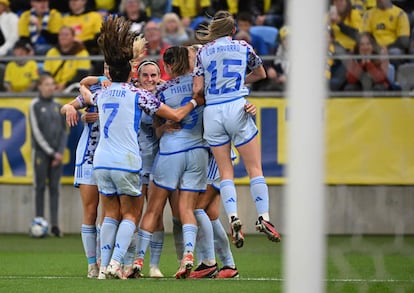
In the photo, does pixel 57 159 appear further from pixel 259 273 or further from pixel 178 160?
pixel 178 160

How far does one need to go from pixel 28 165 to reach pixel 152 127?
6.27 metres

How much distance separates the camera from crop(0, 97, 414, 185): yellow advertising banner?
12.2m

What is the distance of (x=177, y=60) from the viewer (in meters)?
8.65

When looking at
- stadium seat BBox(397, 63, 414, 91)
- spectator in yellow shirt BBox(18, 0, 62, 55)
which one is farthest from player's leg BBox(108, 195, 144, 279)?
spectator in yellow shirt BBox(18, 0, 62, 55)

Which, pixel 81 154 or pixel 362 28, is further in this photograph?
pixel 362 28

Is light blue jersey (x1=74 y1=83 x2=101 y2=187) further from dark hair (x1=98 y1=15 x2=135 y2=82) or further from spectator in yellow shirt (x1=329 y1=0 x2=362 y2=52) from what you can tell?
spectator in yellow shirt (x1=329 y1=0 x2=362 y2=52)

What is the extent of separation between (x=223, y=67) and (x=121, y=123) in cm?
106

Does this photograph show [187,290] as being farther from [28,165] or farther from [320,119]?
[28,165]

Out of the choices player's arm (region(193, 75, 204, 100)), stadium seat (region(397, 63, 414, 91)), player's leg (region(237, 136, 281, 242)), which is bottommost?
player's leg (region(237, 136, 281, 242))

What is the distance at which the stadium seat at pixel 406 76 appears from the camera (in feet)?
37.1

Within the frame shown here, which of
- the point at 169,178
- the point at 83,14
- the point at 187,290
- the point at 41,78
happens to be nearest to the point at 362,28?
the point at 169,178

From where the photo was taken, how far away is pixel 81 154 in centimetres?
859

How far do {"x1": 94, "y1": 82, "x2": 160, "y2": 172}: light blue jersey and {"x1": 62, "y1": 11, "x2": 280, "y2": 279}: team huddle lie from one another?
0.10 meters

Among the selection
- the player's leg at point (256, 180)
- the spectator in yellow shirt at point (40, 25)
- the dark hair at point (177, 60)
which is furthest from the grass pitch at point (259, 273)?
the spectator in yellow shirt at point (40, 25)
